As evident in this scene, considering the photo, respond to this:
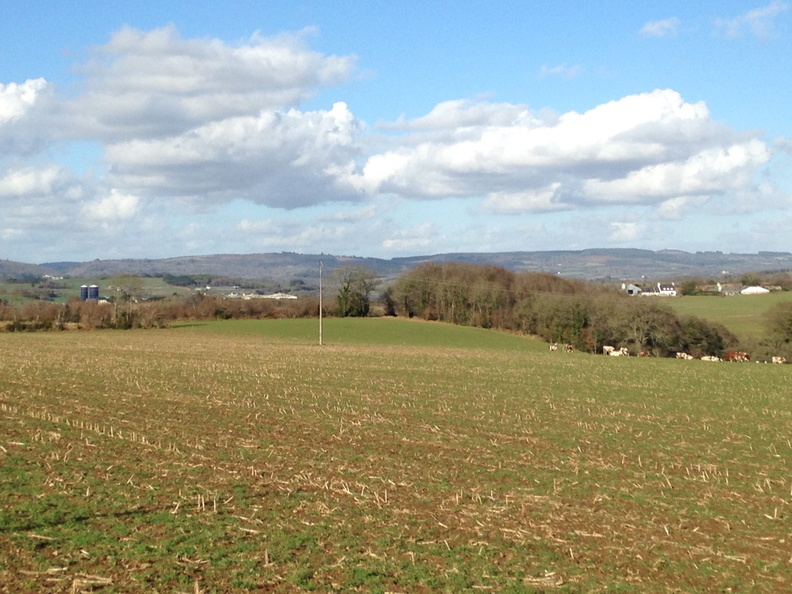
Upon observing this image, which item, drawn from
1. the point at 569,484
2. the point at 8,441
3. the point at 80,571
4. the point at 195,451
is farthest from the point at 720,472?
the point at 8,441

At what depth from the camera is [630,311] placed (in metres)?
82.2

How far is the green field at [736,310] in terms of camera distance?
87750mm

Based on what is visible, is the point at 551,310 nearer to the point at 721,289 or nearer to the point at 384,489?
the point at 721,289

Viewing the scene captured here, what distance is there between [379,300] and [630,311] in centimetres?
4068

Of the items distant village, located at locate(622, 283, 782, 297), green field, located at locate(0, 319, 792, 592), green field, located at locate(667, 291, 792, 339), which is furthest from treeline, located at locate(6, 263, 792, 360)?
green field, located at locate(0, 319, 792, 592)

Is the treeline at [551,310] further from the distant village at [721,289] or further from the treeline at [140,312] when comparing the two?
the distant village at [721,289]

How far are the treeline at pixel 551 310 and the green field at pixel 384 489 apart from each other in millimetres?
53301

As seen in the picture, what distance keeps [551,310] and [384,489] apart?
78.8 meters

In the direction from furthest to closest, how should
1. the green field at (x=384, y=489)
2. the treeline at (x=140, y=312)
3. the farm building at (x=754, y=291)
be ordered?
the farm building at (x=754, y=291), the treeline at (x=140, y=312), the green field at (x=384, y=489)

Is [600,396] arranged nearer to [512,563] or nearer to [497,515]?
[497,515]

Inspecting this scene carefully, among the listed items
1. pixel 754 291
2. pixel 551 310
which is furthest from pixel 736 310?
→ pixel 551 310

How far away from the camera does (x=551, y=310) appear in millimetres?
90938

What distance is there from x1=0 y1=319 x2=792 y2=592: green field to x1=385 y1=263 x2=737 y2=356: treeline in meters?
53.3

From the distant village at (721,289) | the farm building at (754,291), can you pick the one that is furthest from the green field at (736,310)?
the distant village at (721,289)
